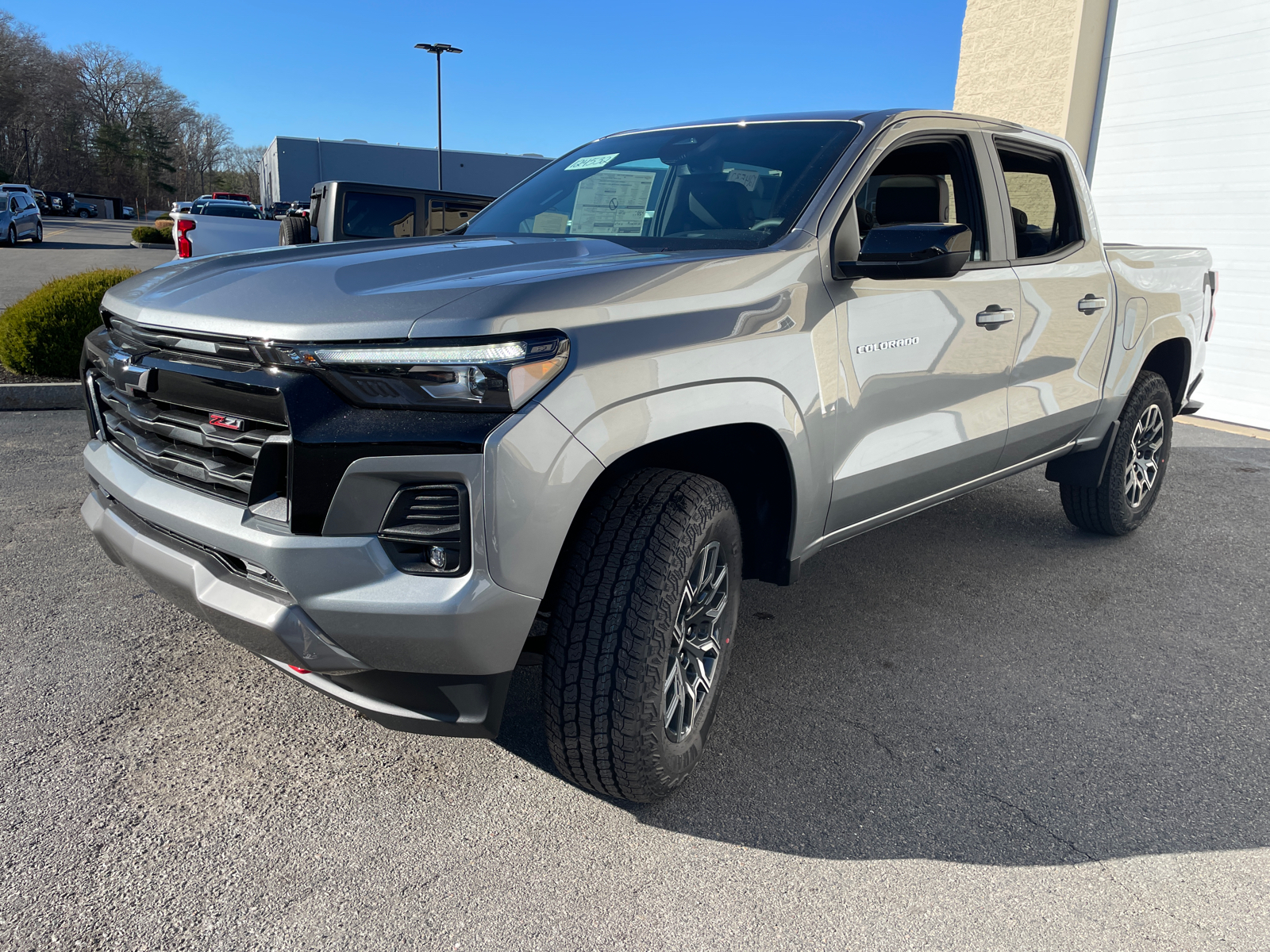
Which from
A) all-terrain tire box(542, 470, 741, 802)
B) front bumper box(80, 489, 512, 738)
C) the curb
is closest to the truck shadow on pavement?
all-terrain tire box(542, 470, 741, 802)

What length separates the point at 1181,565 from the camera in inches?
171

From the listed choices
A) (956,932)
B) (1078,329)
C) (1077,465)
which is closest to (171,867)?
(956,932)

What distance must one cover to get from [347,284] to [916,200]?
2222mm

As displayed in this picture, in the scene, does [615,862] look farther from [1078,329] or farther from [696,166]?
[1078,329]

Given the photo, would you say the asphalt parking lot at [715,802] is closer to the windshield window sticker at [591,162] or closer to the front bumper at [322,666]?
the front bumper at [322,666]

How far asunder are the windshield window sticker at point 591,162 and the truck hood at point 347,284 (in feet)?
3.01

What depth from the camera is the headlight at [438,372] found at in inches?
71.9

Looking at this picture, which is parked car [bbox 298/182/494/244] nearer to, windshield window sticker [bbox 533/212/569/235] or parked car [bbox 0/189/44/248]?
windshield window sticker [bbox 533/212/569/235]

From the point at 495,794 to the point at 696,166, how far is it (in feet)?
6.88

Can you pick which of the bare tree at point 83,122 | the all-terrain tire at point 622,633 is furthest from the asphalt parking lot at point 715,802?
the bare tree at point 83,122

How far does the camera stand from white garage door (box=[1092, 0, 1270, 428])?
8.23 meters

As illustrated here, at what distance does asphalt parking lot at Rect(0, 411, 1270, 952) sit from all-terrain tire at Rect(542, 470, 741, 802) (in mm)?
230

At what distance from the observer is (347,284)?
6.72ft

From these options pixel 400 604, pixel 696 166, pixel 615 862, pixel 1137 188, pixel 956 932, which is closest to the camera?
pixel 400 604
